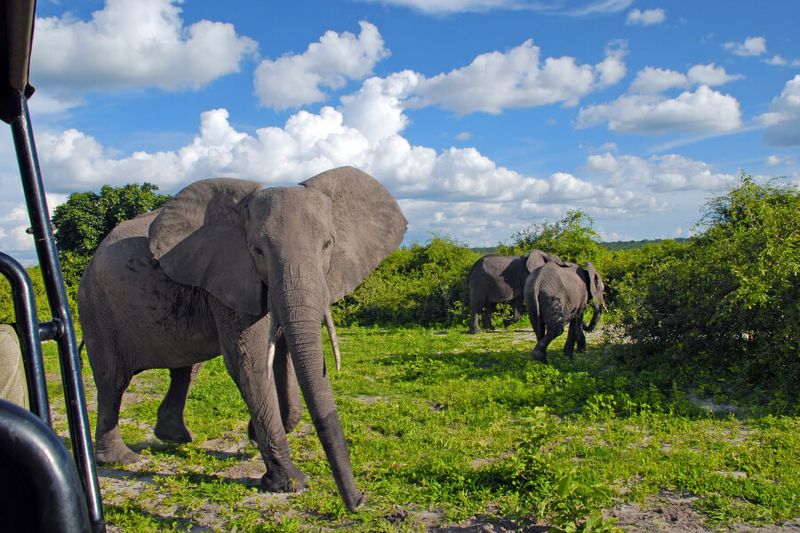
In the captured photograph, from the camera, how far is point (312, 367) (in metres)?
4.55

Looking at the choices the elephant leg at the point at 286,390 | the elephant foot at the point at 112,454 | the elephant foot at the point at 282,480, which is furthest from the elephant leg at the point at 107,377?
the elephant foot at the point at 282,480

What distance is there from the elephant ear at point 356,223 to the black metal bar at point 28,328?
380 cm

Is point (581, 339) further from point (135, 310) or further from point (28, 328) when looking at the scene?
point (28, 328)

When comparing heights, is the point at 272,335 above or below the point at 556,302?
above

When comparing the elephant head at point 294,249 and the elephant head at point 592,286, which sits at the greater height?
the elephant head at point 294,249

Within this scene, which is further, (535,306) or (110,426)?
(535,306)

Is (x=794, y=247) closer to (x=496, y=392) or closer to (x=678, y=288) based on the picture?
(x=678, y=288)

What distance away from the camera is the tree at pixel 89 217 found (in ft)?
70.3

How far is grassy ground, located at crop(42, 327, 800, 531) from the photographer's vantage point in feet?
15.5

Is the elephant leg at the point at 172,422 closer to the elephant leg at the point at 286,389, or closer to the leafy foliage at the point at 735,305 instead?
the elephant leg at the point at 286,389

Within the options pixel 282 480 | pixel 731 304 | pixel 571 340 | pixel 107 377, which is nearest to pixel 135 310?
pixel 107 377

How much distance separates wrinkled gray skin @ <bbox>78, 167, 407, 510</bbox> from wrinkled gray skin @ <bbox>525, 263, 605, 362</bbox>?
637 centimetres

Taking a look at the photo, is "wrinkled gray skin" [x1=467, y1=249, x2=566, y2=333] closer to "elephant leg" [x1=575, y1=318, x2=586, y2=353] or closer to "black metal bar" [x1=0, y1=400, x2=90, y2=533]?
"elephant leg" [x1=575, y1=318, x2=586, y2=353]

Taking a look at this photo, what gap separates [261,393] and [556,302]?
300 inches
